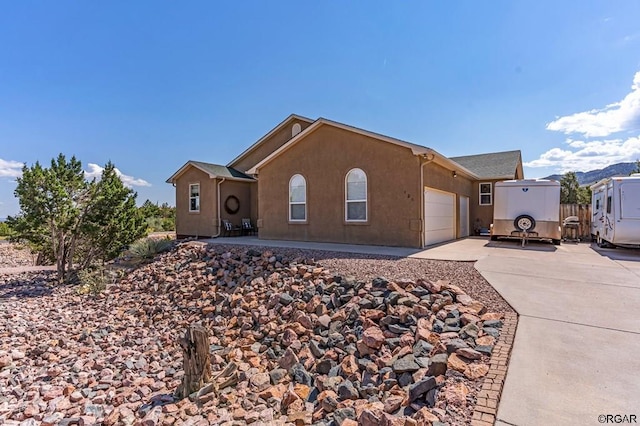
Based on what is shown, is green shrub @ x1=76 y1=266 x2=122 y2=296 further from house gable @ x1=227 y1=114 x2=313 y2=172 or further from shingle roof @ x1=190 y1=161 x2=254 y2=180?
house gable @ x1=227 y1=114 x2=313 y2=172

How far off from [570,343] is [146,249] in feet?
39.8

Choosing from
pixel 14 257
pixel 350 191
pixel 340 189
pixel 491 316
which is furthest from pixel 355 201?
pixel 14 257

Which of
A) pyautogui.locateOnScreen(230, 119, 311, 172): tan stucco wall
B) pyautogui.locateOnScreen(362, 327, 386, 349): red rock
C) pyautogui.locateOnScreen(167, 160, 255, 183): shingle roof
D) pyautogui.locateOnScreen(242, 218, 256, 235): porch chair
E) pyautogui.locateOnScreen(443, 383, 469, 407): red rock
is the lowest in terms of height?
pyautogui.locateOnScreen(362, 327, 386, 349): red rock

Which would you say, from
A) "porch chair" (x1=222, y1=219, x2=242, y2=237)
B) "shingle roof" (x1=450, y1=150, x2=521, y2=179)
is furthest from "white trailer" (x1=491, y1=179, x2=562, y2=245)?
"porch chair" (x1=222, y1=219, x2=242, y2=237)

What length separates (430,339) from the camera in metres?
4.18

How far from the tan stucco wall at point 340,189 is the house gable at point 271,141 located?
376 centimetres

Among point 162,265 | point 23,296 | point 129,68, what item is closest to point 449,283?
point 162,265

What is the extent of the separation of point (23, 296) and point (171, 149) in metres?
11.3

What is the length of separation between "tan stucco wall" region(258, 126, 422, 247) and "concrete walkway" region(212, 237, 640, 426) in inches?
137

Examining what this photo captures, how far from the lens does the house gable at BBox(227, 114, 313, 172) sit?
1600 centimetres

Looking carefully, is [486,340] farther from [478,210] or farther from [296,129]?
[478,210]

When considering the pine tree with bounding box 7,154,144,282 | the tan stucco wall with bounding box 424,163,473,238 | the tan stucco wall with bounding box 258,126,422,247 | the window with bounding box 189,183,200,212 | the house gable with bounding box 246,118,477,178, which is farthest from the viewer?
the window with bounding box 189,183,200,212

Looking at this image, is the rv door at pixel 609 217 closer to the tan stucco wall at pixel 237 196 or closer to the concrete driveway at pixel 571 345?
the concrete driveway at pixel 571 345

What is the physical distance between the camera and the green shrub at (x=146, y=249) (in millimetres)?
11422
